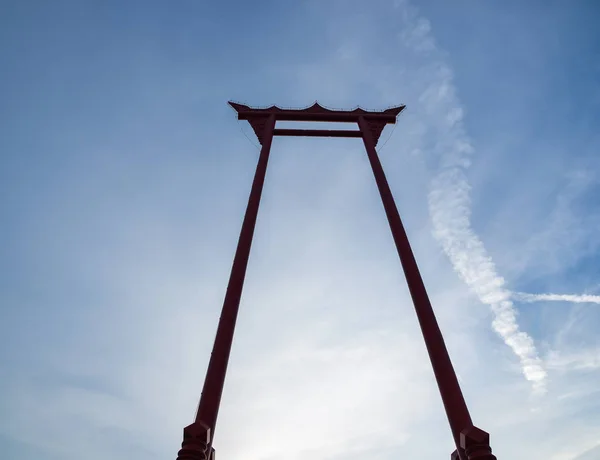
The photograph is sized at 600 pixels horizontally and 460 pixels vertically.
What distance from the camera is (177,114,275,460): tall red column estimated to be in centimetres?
372

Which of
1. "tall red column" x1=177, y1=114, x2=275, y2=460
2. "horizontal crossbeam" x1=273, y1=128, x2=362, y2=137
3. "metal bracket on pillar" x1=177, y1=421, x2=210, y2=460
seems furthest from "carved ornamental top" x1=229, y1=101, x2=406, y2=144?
"metal bracket on pillar" x1=177, y1=421, x2=210, y2=460

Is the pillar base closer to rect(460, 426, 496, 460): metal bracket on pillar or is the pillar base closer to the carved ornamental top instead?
rect(460, 426, 496, 460): metal bracket on pillar

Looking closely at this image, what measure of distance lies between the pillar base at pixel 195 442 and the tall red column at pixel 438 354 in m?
2.21

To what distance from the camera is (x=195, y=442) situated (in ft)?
12.1

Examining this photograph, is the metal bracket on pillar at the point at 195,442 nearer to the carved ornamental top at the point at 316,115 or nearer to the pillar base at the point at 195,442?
the pillar base at the point at 195,442

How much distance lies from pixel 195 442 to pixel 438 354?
2.64 m

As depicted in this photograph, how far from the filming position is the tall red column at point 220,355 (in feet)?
12.2

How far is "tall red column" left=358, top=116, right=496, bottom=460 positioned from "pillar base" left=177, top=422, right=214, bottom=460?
2207 millimetres

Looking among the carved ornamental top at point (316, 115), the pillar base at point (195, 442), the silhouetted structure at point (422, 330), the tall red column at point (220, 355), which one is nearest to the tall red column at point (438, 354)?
the silhouetted structure at point (422, 330)

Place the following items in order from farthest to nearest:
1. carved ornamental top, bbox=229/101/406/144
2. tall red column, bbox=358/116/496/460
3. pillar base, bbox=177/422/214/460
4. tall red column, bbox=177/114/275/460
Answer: carved ornamental top, bbox=229/101/406/144
tall red column, bbox=358/116/496/460
tall red column, bbox=177/114/275/460
pillar base, bbox=177/422/214/460

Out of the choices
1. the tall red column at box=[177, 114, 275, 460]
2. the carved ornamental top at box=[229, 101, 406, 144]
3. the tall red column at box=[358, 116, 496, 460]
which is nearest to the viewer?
the tall red column at box=[177, 114, 275, 460]

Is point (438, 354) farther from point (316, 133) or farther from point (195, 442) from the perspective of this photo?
point (316, 133)

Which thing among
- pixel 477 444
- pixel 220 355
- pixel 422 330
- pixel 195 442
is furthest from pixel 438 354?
pixel 195 442

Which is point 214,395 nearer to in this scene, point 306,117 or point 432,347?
point 432,347
